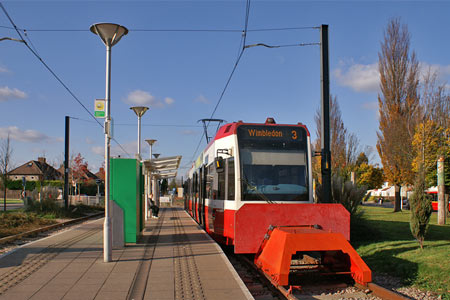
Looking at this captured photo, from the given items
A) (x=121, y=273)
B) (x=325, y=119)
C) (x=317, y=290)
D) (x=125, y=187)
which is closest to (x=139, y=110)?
(x=125, y=187)

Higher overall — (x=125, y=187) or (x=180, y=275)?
(x=125, y=187)

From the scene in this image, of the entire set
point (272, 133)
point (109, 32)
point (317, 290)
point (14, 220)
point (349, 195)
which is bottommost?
point (317, 290)

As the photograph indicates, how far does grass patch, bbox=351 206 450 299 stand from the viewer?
843 cm

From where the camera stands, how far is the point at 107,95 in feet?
31.4

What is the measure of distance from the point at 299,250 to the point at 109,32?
5924mm

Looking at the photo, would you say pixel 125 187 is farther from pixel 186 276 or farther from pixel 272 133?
pixel 186 276

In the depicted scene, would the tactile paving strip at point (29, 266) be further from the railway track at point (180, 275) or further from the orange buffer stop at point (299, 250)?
the orange buffer stop at point (299, 250)

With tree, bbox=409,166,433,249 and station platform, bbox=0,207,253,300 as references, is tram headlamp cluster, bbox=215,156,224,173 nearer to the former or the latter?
station platform, bbox=0,207,253,300

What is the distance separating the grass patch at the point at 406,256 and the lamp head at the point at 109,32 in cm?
776

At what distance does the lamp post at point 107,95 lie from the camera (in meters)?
9.31

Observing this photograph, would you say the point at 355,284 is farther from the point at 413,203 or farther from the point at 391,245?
the point at 391,245

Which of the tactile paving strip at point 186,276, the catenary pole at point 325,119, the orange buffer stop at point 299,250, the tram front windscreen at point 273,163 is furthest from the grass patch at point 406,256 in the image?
the tactile paving strip at point 186,276

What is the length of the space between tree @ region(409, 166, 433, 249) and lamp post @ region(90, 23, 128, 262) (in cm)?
707

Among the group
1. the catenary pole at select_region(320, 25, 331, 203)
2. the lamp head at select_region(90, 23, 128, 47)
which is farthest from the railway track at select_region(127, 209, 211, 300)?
the lamp head at select_region(90, 23, 128, 47)
